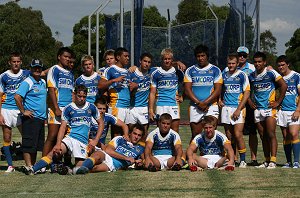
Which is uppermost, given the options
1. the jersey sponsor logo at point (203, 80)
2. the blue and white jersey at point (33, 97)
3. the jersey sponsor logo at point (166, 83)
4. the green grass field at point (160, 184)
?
the jersey sponsor logo at point (203, 80)

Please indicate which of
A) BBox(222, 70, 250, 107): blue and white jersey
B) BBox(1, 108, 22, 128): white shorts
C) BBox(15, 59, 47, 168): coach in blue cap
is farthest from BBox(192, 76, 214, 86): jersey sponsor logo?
BBox(1, 108, 22, 128): white shorts

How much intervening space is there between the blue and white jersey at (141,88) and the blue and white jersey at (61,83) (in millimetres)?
1222

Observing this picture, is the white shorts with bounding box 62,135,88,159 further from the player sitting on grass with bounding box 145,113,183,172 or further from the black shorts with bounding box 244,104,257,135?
the black shorts with bounding box 244,104,257,135

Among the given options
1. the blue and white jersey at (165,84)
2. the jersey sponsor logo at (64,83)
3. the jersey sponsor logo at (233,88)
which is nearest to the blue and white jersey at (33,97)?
the jersey sponsor logo at (64,83)

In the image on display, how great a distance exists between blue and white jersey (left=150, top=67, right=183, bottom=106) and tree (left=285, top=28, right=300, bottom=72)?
188 ft

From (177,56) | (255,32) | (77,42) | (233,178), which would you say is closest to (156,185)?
(233,178)

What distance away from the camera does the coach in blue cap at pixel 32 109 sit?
12.8 metres

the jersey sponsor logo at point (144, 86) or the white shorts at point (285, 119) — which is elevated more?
the jersey sponsor logo at point (144, 86)

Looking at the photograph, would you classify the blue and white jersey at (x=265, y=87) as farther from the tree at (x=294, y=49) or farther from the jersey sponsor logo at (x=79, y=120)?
the tree at (x=294, y=49)

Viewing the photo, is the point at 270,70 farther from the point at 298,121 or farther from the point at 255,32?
the point at 255,32

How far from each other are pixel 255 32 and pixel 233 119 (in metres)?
9.31

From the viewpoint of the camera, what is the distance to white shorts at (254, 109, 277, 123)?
13234 mm

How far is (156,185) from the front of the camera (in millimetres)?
10711

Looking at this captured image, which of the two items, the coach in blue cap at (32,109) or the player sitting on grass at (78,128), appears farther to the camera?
the coach in blue cap at (32,109)
